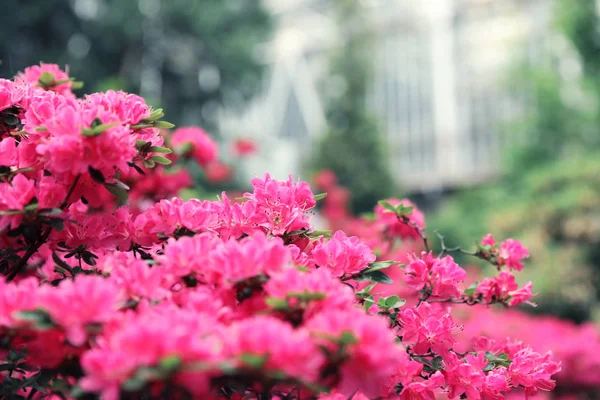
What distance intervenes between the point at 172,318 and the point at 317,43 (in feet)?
48.4

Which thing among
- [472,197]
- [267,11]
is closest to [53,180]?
[267,11]

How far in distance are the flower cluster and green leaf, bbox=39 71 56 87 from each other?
1 cm

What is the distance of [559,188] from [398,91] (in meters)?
9.19

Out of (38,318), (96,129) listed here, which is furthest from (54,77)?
(38,318)

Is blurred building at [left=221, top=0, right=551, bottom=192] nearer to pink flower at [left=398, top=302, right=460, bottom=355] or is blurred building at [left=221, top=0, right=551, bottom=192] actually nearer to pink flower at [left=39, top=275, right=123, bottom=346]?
pink flower at [left=398, top=302, right=460, bottom=355]

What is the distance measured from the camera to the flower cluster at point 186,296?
0.81 meters

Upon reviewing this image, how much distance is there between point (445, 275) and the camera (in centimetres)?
147

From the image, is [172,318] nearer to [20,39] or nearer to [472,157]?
[20,39]

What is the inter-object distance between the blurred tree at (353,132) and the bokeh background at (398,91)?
0.03 m

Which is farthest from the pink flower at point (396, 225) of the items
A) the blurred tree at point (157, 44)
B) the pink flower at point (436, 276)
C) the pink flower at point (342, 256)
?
the blurred tree at point (157, 44)

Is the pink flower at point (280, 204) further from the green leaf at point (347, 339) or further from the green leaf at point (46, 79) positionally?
the green leaf at point (46, 79)

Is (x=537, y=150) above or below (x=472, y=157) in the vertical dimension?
above

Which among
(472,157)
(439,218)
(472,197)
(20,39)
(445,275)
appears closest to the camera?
(445,275)

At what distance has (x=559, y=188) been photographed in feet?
20.0
